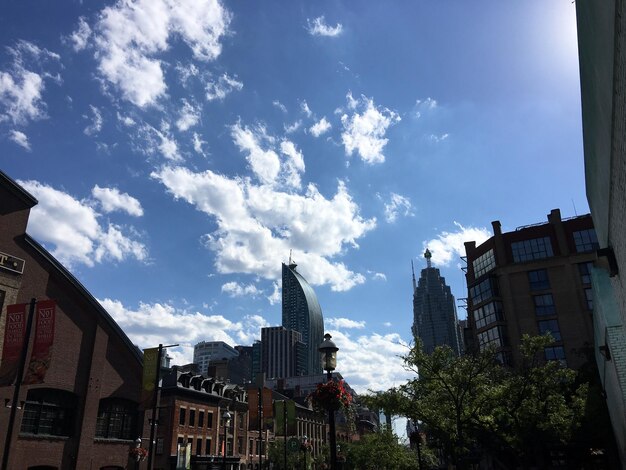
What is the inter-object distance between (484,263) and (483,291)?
568 centimetres

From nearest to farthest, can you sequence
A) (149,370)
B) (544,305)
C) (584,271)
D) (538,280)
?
(149,370) → (584,271) → (544,305) → (538,280)

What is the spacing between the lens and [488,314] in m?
75.9

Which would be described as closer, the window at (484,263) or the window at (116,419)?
the window at (116,419)

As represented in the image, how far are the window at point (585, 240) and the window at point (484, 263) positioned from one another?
12285 mm

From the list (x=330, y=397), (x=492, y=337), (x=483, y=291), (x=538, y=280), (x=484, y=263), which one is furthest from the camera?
(x=484, y=263)

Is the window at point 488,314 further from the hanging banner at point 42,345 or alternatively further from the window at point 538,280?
the hanging banner at point 42,345

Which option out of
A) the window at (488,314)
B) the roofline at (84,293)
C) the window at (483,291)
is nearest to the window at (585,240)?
the window at (483,291)

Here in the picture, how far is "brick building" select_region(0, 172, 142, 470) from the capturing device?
30.4m

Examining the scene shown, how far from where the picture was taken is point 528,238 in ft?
251

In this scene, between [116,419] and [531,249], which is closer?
[116,419]

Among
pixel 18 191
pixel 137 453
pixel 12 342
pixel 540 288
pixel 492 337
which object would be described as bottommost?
pixel 137 453

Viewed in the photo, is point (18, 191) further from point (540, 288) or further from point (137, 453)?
point (540, 288)

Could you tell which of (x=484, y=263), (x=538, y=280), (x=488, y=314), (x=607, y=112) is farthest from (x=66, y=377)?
(x=484, y=263)

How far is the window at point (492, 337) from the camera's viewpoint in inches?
2842
